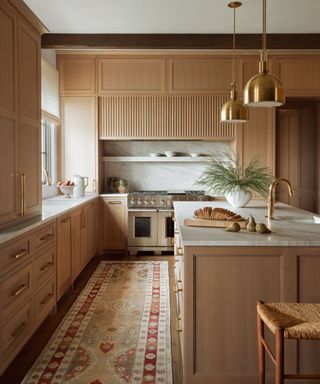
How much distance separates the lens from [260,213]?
11.6ft

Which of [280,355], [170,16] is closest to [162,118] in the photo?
[170,16]

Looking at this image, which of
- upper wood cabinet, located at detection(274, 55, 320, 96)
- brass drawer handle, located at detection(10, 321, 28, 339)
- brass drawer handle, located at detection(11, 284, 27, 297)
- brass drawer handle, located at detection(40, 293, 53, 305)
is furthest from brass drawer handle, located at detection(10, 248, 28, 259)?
upper wood cabinet, located at detection(274, 55, 320, 96)

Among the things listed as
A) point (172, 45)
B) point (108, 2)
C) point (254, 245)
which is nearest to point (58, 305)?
point (254, 245)

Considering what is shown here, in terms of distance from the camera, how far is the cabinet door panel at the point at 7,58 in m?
2.74

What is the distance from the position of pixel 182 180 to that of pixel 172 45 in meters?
2.26

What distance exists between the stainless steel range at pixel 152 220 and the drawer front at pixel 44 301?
8.72 ft

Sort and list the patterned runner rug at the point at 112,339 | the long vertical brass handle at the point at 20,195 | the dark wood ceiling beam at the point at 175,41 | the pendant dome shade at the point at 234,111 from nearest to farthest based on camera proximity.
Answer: the patterned runner rug at the point at 112,339
the long vertical brass handle at the point at 20,195
the pendant dome shade at the point at 234,111
the dark wood ceiling beam at the point at 175,41

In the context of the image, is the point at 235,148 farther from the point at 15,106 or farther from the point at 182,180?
the point at 15,106

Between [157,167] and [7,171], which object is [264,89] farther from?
[157,167]

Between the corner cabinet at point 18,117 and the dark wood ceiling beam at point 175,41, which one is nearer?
the corner cabinet at point 18,117

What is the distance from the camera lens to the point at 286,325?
1773mm

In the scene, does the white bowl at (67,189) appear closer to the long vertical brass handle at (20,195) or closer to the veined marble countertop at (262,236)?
the long vertical brass handle at (20,195)

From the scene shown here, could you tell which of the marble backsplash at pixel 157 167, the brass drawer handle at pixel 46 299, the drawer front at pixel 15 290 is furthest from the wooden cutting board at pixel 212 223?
the marble backsplash at pixel 157 167

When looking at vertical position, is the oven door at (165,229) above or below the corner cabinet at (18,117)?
below
